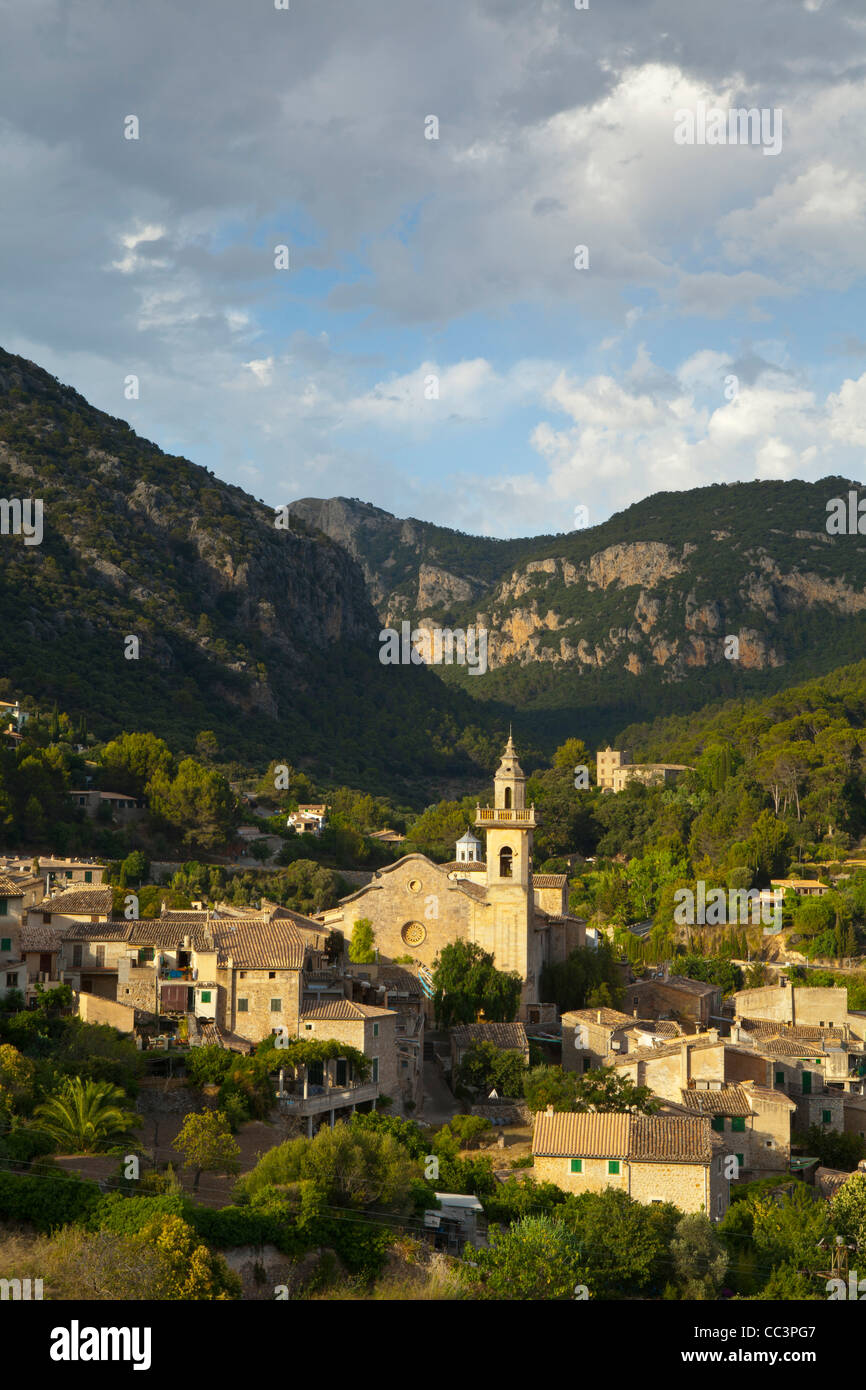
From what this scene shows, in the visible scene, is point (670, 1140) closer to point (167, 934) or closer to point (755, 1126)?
point (755, 1126)

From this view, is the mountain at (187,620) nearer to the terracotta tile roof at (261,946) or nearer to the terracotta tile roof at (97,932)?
the terracotta tile roof at (97,932)

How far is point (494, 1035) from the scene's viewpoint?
41.8 metres

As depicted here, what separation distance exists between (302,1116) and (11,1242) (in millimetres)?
9032

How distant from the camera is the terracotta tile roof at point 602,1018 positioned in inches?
1711

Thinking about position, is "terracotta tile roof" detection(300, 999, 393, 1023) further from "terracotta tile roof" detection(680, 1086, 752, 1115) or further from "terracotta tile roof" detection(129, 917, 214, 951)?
"terracotta tile roof" detection(680, 1086, 752, 1115)

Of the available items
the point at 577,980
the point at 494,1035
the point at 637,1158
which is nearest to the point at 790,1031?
the point at 577,980

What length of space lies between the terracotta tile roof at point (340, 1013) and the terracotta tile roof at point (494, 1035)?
4.61m

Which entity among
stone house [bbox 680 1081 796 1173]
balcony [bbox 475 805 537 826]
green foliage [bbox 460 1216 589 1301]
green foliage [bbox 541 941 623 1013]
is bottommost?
green foliage [bbox 460 1216 589 1301]

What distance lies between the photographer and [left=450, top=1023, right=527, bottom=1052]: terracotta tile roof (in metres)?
41.1

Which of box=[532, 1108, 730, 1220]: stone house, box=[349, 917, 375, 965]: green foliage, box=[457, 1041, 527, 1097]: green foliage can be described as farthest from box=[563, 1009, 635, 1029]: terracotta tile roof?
box=[532, 1108, 730, 1220]: stone house

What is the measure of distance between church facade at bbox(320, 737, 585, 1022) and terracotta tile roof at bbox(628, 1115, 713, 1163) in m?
13.8
